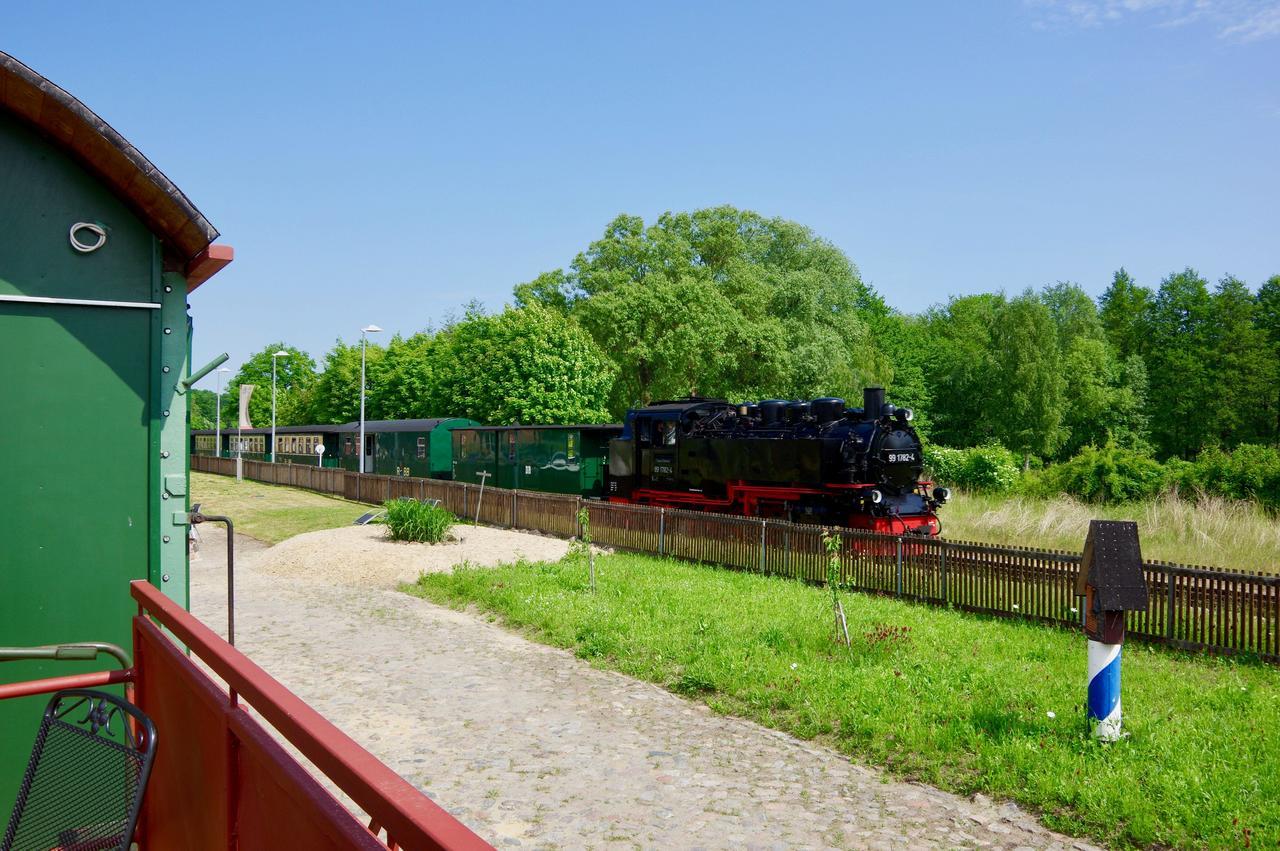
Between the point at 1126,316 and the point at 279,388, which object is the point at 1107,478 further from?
the point at 279,388

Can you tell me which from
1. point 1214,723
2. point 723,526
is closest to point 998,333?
point 723,526

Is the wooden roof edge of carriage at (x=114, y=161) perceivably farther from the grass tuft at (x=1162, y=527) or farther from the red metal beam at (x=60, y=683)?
the grass tuft at (x=1162, y=527)

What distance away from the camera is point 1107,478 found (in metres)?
24.7

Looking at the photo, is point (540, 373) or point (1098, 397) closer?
point (540, 373)

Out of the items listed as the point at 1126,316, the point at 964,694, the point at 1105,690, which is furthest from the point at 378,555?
the point at 1126,316

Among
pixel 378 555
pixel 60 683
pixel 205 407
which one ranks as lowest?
pixel 378 555

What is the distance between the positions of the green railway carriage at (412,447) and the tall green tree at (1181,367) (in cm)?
4106

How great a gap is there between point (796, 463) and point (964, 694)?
33.8ft

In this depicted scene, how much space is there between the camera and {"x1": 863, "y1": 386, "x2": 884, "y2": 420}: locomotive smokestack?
18.3 m

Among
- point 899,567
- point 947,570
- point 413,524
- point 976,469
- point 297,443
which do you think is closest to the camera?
point 947,570

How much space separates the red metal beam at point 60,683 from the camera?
351cm

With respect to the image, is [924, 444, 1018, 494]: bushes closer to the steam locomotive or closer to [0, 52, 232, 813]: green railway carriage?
the steam locomotive

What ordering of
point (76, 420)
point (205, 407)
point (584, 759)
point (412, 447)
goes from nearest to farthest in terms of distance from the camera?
point (76, 420), point (584, 759), point (412, 447), point (205, 407)

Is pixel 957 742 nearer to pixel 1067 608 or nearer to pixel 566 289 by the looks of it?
pixel 1067 608
